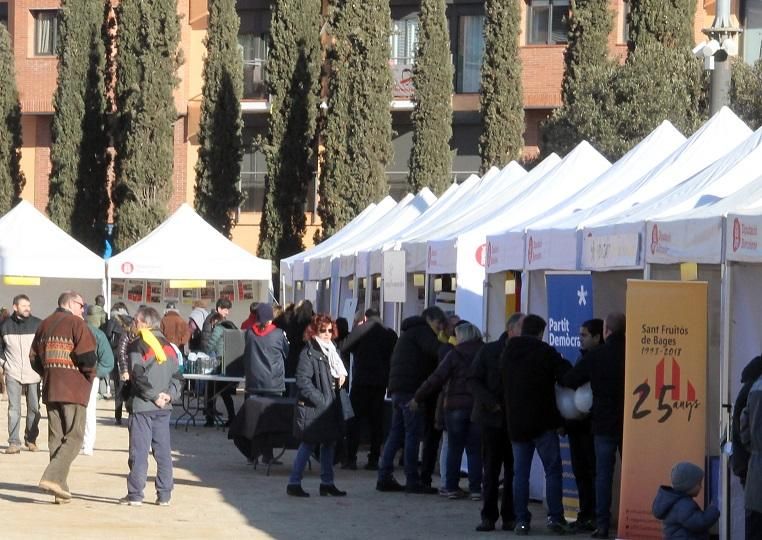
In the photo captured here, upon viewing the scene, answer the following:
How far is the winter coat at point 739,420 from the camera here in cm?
946

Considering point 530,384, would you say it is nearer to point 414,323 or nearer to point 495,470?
point 495,470

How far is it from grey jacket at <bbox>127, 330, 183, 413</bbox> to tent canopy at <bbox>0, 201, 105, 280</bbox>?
13.9 m

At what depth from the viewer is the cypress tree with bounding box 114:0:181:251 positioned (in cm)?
4300

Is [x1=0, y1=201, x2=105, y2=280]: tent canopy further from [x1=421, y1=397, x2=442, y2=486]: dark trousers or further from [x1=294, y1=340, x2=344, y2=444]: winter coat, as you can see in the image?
[x1=294, y1=340, x2=344, y2=444]: winter coat

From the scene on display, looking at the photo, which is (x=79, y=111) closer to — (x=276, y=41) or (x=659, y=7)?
(x=276, y=41)

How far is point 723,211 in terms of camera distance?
1072cm

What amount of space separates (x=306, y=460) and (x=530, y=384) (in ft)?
10.8

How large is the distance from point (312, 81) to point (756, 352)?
109 feet

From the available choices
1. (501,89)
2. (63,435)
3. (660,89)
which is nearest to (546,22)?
(501,89)

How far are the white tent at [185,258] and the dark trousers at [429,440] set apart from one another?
12.8 metres

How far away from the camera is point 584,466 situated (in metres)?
12.9

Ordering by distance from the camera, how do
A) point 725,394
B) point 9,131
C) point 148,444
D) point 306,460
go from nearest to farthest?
A: point 725,394
point 148,444
point 306,460
point 9,131

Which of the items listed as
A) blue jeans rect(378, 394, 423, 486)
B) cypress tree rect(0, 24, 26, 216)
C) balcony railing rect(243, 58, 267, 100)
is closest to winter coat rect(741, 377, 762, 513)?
blue jeans rect(378, 394, 423, 486)

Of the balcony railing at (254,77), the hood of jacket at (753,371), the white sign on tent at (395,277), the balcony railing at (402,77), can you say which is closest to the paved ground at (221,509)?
the white sign on tent at (395,277)
